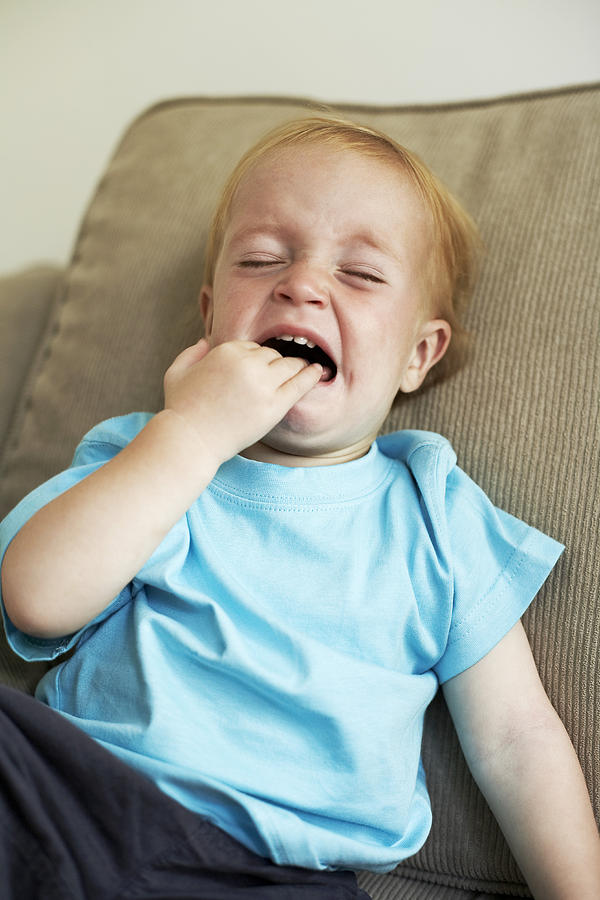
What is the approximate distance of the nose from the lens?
88cm

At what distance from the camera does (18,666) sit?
1.04 m

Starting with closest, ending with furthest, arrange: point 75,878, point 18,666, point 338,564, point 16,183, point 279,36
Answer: point 75,878, point 338,564, point 18,666, point 279,36, point 16,183

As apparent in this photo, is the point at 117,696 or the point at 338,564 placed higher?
the point at 338,564

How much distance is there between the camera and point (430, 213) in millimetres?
1020

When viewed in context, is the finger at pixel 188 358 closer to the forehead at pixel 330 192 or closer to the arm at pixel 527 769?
the forehead at pixel 330 192

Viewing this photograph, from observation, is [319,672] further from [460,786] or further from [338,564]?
[460,786]

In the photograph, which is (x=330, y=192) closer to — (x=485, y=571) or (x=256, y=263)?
(x=256, y=263)

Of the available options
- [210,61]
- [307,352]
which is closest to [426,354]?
[307,352]

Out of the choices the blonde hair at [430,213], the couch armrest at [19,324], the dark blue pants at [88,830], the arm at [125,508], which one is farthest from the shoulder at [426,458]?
the couch armrest at [19,324]

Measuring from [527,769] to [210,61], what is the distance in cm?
149

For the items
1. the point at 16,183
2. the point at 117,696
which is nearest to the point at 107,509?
the point at 117,696

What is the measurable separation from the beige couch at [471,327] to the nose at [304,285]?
10.5 inches

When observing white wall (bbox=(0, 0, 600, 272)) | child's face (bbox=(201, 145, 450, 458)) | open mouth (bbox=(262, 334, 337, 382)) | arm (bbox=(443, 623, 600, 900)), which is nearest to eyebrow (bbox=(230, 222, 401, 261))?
child's face (bbox=(201, 145, 450, 458))

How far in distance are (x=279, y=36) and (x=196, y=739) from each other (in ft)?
4.64
